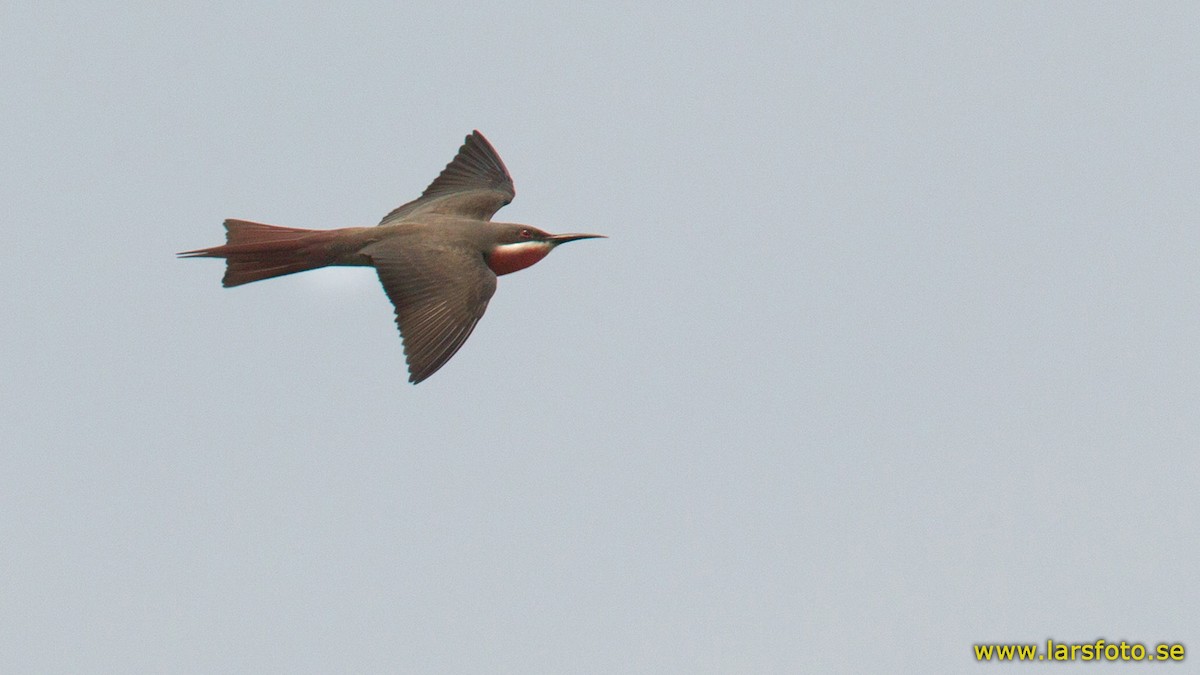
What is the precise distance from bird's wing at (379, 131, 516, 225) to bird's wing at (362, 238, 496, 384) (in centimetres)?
179

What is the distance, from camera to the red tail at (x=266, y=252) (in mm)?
14220

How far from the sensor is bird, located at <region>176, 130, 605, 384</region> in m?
13.3

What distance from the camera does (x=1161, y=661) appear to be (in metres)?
13.2

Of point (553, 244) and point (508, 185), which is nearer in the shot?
point (553, 244)

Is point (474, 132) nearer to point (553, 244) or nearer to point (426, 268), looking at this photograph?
point (553, 244)

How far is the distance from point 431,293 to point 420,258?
510 millimetres

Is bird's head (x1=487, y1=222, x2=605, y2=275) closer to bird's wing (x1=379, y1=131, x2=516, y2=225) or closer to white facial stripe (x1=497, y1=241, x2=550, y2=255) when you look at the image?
white facial stripe (x1=497, y1=241, x2=550, y2=255)

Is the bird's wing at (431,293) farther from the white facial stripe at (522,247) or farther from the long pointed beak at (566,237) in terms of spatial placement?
the long pointed beak at (566,237)

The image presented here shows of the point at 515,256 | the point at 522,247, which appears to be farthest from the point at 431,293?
the point at 522,247

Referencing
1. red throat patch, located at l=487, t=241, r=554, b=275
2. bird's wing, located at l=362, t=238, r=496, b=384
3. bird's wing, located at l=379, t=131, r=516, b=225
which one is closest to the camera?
bird's wing, located at l=362, t=238, r=496, b=384


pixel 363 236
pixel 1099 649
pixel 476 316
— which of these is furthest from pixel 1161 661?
pixel 363 236

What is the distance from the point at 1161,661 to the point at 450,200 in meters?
8.10

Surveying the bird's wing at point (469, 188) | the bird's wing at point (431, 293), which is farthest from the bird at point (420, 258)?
the bird's wing at point (469, 188)

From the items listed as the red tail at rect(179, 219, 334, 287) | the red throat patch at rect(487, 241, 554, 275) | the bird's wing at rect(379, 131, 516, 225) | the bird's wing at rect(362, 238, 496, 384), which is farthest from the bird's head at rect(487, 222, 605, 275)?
the red tail at rect(179, 219, 334, 287)
